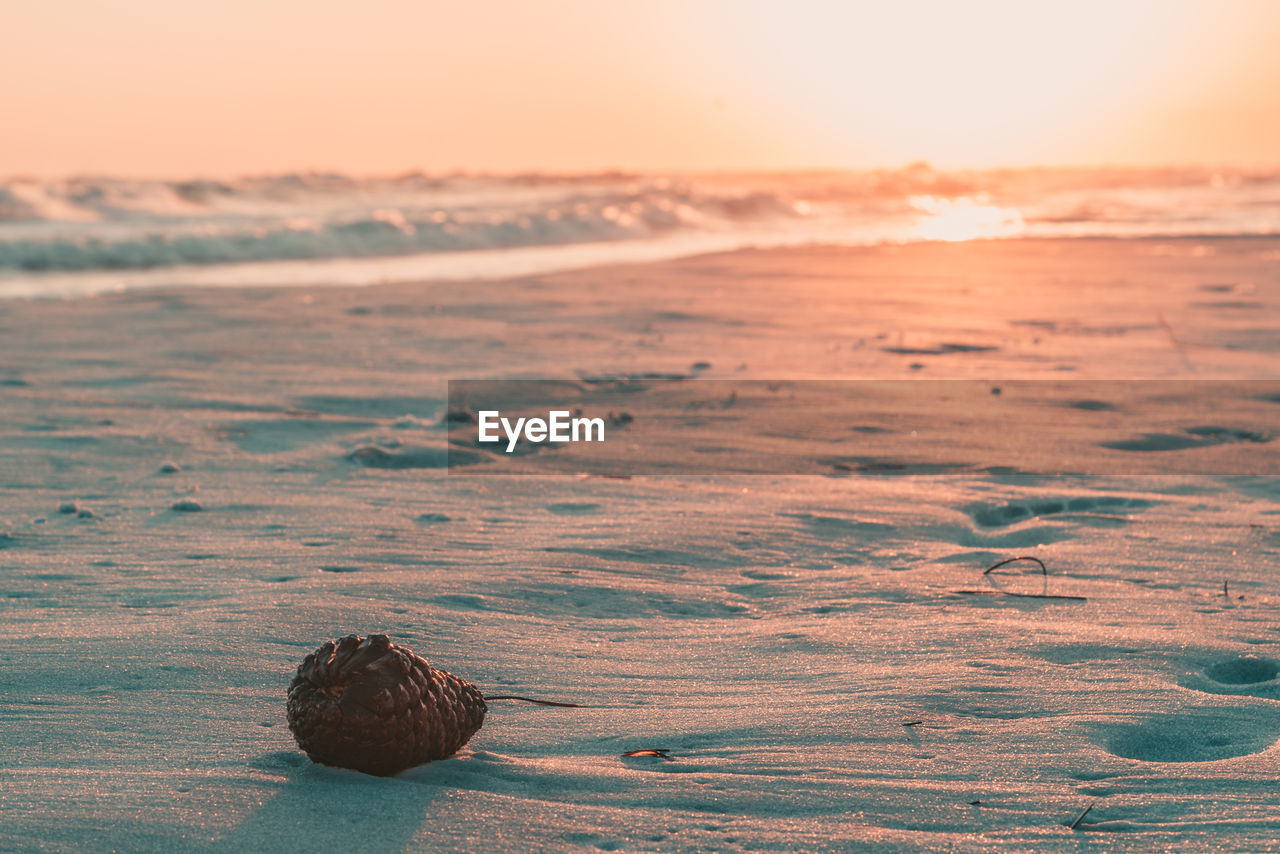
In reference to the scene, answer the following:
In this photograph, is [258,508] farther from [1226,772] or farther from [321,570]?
[1226,772]

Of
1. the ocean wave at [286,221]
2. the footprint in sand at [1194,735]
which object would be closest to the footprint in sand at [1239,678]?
the footprint in sand at [1194,735]

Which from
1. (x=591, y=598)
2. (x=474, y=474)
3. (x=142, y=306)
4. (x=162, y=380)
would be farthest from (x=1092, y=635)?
(x=142, y=306)

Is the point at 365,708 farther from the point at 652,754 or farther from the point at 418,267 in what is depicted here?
the point at 418,267

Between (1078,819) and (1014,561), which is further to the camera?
(1014,561)

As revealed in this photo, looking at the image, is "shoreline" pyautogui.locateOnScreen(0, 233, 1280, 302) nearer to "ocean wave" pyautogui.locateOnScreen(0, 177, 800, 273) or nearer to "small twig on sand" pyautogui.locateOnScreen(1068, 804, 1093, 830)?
"ocean wave" pyautogui.locateOnScreen(0, 177, 800, 273)

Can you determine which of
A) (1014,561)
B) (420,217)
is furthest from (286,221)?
(1014,561)

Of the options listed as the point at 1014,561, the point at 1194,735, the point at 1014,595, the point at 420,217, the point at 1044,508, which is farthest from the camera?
the point at 420,217

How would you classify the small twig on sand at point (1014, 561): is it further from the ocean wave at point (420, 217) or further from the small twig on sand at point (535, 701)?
the ocean wave at point (420, 217)
